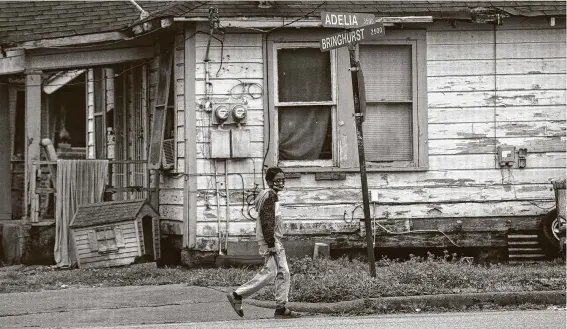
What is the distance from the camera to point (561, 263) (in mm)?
14688

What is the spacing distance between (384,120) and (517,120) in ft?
6.01

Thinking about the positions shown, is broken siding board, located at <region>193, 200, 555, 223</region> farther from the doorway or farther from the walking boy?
the walking boy

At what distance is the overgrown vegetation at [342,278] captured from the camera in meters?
11.5

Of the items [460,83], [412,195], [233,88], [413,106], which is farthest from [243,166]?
[460,83]

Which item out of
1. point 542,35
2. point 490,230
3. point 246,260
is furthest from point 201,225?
point 542,35

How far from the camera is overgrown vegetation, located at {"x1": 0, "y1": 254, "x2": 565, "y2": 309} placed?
11508 mm

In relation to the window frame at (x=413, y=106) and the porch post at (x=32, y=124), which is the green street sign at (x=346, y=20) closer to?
the window frame at (x=413, y=106)

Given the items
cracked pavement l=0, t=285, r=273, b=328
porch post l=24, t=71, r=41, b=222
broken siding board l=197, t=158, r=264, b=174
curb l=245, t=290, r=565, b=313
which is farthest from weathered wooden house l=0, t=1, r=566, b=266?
curb l=245, t=290, r=565, b=313

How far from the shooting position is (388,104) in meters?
15.1

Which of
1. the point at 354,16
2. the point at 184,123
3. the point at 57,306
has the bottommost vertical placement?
the point at 57,306

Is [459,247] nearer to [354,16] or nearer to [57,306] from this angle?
[354,16]

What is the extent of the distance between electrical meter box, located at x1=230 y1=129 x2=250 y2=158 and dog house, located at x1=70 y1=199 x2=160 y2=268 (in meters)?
1.71

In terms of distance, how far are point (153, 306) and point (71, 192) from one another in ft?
15.7

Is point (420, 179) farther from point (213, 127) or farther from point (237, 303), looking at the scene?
point (237, 303)
